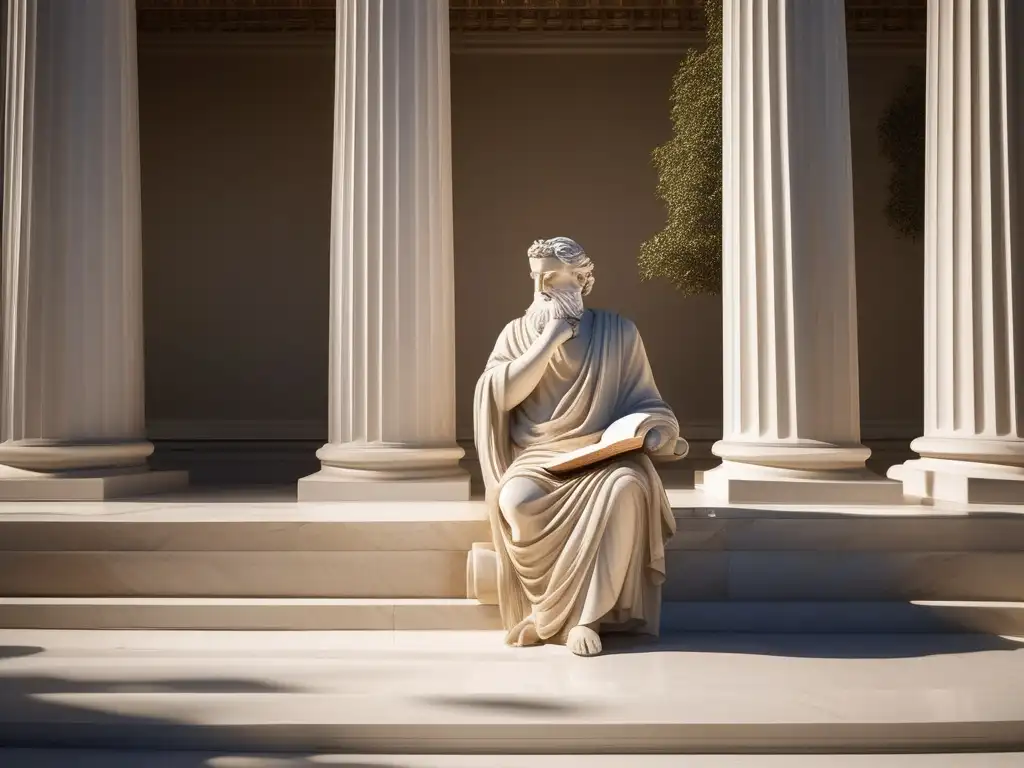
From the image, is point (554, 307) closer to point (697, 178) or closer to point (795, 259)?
point (795, 259)

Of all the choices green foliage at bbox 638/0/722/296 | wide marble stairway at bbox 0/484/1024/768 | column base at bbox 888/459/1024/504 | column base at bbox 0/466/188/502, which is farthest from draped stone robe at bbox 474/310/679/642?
green foliage at bbox 638/0/722/296

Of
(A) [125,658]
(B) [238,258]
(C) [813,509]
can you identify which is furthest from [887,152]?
(A) [125,658]

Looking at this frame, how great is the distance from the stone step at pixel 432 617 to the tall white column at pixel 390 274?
78.1 inches

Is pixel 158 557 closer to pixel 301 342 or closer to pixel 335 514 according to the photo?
pixel 335 514

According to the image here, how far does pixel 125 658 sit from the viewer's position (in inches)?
232

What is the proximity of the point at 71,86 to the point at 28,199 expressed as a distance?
1126 millimetres

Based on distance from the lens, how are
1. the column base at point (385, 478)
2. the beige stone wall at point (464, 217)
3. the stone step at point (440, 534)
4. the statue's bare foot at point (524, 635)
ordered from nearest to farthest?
1. the statue's bare foot at point (524, 635)
2. the stone step at point (440, 534)
3. the column base at point (385, 478)
4. the beige stone wall at point (464, 217)

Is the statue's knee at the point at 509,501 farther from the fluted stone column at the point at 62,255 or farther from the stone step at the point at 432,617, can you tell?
the fluted stone column at the point at 62,255

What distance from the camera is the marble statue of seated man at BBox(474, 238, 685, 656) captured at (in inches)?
240

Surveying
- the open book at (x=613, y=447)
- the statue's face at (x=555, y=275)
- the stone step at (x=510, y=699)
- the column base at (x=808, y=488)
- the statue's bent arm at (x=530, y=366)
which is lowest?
the stone step at (x=510, y=699)

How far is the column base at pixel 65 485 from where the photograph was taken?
8.75 metres

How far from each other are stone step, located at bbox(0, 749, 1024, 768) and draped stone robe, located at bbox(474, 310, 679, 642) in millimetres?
1418

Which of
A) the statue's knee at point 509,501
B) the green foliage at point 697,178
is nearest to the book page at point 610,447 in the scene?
the statue's knee at point 509,501

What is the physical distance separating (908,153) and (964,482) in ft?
24.9
